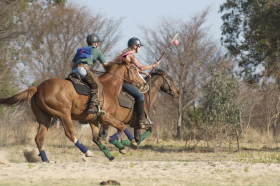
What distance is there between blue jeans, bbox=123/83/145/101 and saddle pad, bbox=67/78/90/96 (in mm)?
1657

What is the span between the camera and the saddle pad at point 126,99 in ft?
47.8

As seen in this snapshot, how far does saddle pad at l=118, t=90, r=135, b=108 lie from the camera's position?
14555mm

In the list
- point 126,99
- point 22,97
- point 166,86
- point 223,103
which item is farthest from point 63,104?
point 223,103

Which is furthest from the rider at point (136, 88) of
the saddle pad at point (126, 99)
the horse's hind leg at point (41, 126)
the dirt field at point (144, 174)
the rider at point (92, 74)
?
the horse's hind leg at point (41, 126)

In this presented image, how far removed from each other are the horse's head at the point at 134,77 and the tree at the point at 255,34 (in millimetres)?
8677

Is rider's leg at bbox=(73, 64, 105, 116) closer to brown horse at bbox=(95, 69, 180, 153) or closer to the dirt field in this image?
brown horse at bbox=(95, 69, 180, 153)

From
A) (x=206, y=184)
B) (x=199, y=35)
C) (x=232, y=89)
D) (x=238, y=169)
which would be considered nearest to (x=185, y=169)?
(x=238, y=169)

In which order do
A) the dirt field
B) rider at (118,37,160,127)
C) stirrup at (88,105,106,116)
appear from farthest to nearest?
rider at (118,37,160,127) → stirrup at (88,105,106,116) → the dirt field

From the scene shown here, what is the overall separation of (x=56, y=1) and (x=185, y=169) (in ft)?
83.8

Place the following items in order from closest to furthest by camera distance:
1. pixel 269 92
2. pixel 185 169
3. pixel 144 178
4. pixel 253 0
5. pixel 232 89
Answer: pixel 144 178 → pixel 185 169 → pixel 232 89 → pixel 253 0 → pixel 269 92

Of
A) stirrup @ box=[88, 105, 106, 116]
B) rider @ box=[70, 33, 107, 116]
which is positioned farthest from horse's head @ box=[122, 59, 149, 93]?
stirrup @ box=[88, 105, 106, 116]

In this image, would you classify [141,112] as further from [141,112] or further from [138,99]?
[138,99]

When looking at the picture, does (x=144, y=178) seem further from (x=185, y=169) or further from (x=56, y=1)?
(x=56, y=1)

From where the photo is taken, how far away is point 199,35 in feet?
118
